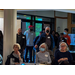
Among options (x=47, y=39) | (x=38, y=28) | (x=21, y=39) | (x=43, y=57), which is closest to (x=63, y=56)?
(x=43, y=57)

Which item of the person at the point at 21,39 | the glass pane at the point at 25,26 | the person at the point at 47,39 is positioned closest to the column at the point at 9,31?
the person at the point at 21,39

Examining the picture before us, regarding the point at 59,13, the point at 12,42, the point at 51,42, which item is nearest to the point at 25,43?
the point at 12,42

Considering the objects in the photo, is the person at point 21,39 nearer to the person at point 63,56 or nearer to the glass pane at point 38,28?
the glass pane at point 38,28

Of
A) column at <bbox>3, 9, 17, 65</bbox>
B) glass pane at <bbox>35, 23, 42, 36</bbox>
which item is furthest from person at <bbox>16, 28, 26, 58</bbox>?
glass pane at <bbox>35, 23, 42, 36</bbox>

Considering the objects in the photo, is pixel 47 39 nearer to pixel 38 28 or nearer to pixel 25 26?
pixel 38 28

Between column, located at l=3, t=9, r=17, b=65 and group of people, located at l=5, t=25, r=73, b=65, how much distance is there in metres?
0.31

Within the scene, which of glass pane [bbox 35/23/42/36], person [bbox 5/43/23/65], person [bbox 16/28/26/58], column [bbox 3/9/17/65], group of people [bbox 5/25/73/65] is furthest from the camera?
glass pane [bbox 35/23/42/36]

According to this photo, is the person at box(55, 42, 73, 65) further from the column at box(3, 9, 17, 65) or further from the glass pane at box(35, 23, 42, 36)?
the column at box(3, 9, 17, 65)

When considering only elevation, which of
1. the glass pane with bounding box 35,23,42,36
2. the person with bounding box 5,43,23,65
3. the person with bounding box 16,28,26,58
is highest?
the glass pane with bounding box 35,23,42,36

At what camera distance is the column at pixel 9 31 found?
A: 196 inches

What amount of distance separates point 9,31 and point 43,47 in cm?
133

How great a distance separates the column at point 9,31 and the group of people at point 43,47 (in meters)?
0.31

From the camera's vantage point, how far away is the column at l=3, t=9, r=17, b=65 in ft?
16.4
